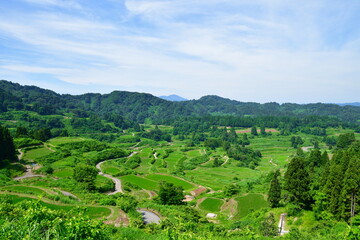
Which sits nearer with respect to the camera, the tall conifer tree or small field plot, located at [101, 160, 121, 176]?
the tall conifer tree

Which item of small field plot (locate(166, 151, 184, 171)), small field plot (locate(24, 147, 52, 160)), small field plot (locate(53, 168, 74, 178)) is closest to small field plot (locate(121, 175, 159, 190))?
small field plot (locate(53, 168, 74, 178))

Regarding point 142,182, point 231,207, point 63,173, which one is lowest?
point 142,182

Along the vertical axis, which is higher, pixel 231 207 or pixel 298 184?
pixel 298 184

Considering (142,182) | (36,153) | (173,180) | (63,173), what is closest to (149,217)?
(142,182)

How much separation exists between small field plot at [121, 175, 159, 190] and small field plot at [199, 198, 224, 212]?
13.8m

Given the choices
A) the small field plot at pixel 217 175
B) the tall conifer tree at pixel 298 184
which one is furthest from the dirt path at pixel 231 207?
the small field plot at pixel 217 175

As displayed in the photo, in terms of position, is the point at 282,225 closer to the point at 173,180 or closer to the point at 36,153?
the point at 173,180

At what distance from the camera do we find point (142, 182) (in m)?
56.8

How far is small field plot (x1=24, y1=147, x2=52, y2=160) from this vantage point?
61.5 meters

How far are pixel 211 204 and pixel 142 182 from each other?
810 inches

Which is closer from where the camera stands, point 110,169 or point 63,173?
point 63,173

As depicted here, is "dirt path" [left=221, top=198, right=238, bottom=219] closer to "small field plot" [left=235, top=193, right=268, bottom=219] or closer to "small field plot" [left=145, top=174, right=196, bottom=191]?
"small field plot" [left=235, top=193, right=268, bottom=219]

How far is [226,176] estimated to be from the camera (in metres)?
72.6

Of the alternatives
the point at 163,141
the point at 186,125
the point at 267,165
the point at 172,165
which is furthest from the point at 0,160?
the point at 186,125
